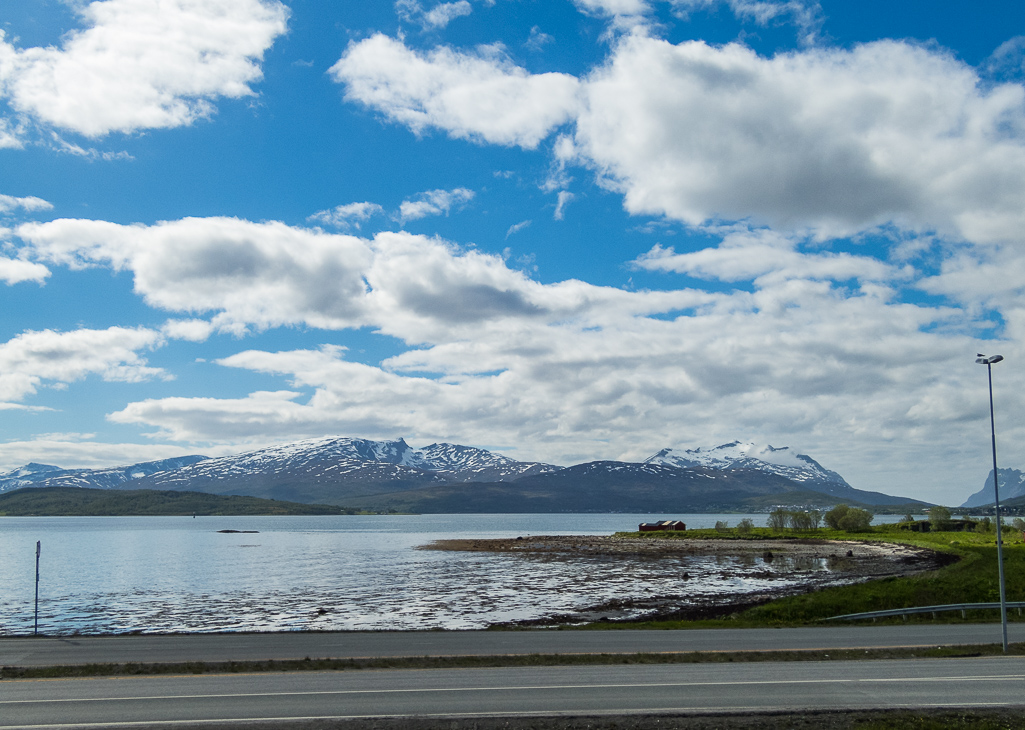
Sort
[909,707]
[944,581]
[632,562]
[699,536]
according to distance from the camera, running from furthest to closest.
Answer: [699,536] < [632,562] < [944,581] < [909,707]

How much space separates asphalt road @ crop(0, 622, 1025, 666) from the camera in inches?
1104

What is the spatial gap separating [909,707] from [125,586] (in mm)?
71113

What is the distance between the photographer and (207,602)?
182 feet

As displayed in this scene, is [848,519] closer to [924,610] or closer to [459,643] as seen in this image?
[924,610]

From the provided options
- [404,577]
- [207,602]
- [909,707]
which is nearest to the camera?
[909,707]

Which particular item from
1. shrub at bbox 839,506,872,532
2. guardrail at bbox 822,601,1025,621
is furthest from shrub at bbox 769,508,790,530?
guardrail at bbox 822,601,1025,621

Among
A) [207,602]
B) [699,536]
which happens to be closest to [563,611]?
[207,602]

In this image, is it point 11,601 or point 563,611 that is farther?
point 11,601

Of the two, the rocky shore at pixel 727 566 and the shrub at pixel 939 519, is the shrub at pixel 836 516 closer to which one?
the shrub at pixel 939 519

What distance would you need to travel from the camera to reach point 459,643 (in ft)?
101

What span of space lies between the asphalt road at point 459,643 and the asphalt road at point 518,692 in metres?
4.37

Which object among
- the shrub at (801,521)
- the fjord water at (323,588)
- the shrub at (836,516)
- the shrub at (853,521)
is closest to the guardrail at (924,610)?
the fjord water at (323,588)

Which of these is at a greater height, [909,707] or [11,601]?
[909,707]

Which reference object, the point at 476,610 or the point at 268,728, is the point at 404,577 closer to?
the point at 476,610
